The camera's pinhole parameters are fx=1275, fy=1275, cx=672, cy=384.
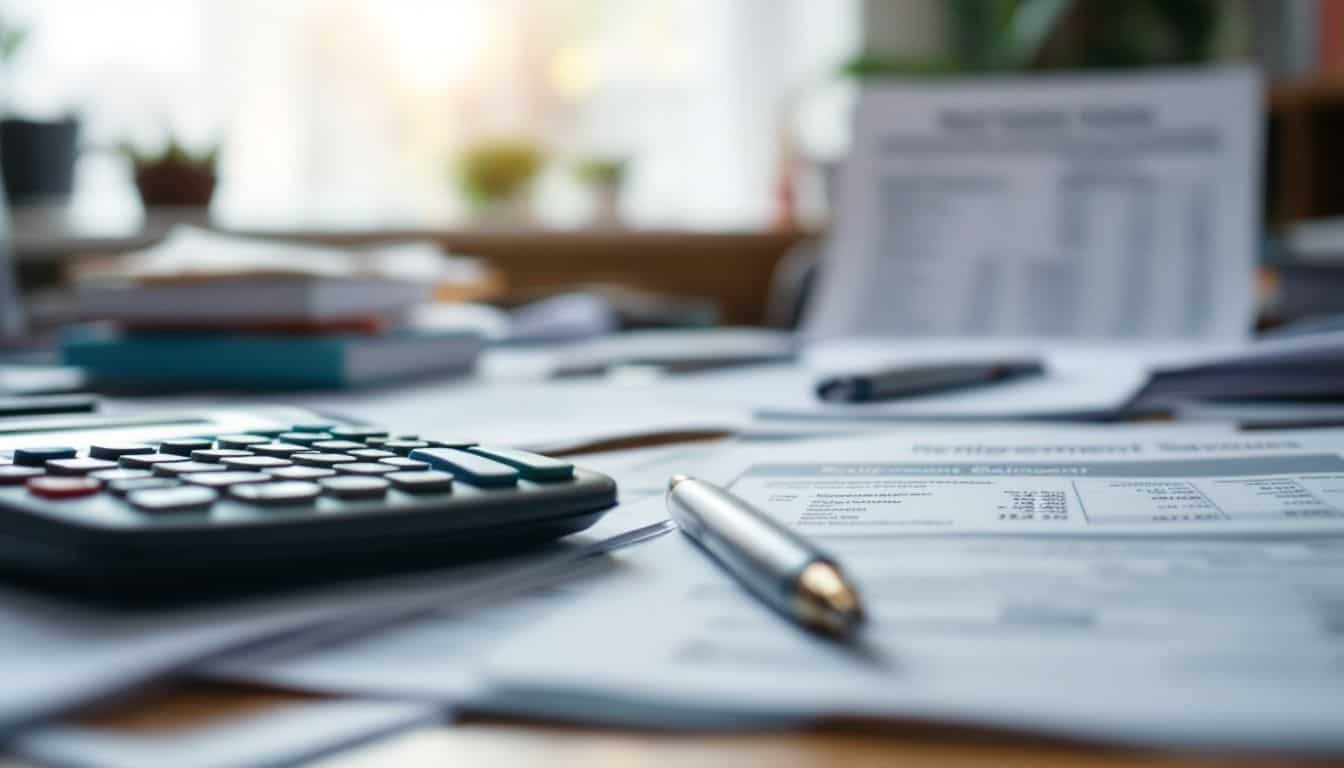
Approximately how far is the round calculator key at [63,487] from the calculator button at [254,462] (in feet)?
0.12

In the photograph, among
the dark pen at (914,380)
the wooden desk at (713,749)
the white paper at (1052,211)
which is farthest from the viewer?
the white paper at (1052,211)

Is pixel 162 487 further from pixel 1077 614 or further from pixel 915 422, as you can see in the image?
pixel 915 422

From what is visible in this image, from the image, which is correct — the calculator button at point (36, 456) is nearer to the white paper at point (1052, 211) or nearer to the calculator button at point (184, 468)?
the calculator button at point (184, 468)

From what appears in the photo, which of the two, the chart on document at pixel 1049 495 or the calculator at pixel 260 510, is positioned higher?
the calculator at pixel 260 510

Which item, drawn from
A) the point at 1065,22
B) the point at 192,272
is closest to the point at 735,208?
the point at 1065,22

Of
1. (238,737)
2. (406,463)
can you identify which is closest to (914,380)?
(406,463)

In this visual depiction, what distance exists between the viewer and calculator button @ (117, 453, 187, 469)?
0.33 meters

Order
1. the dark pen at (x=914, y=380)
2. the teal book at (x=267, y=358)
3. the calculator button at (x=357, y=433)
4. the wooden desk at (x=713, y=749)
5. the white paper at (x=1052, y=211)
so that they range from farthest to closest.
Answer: the white paper at (x=1052, y=211)
the teal book at (x=267, y=358)
the dark pen at (x=914, y=380)
the calculator button at (x=357, y=433)
the wooden desk at (x=713, y=749)

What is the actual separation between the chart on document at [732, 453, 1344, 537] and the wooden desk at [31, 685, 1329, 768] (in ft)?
0.42

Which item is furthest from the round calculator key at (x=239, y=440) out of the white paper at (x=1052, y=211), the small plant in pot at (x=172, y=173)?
the small plant in pot at (x=172, y=173)

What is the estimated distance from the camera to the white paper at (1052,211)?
39.0 inches

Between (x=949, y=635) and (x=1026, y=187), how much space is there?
89cm

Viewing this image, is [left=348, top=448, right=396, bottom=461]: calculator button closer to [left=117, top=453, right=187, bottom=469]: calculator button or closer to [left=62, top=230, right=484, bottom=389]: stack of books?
[left=117, top=453, right=187, bottom=469]: calculator button

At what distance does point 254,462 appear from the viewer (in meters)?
0.34
